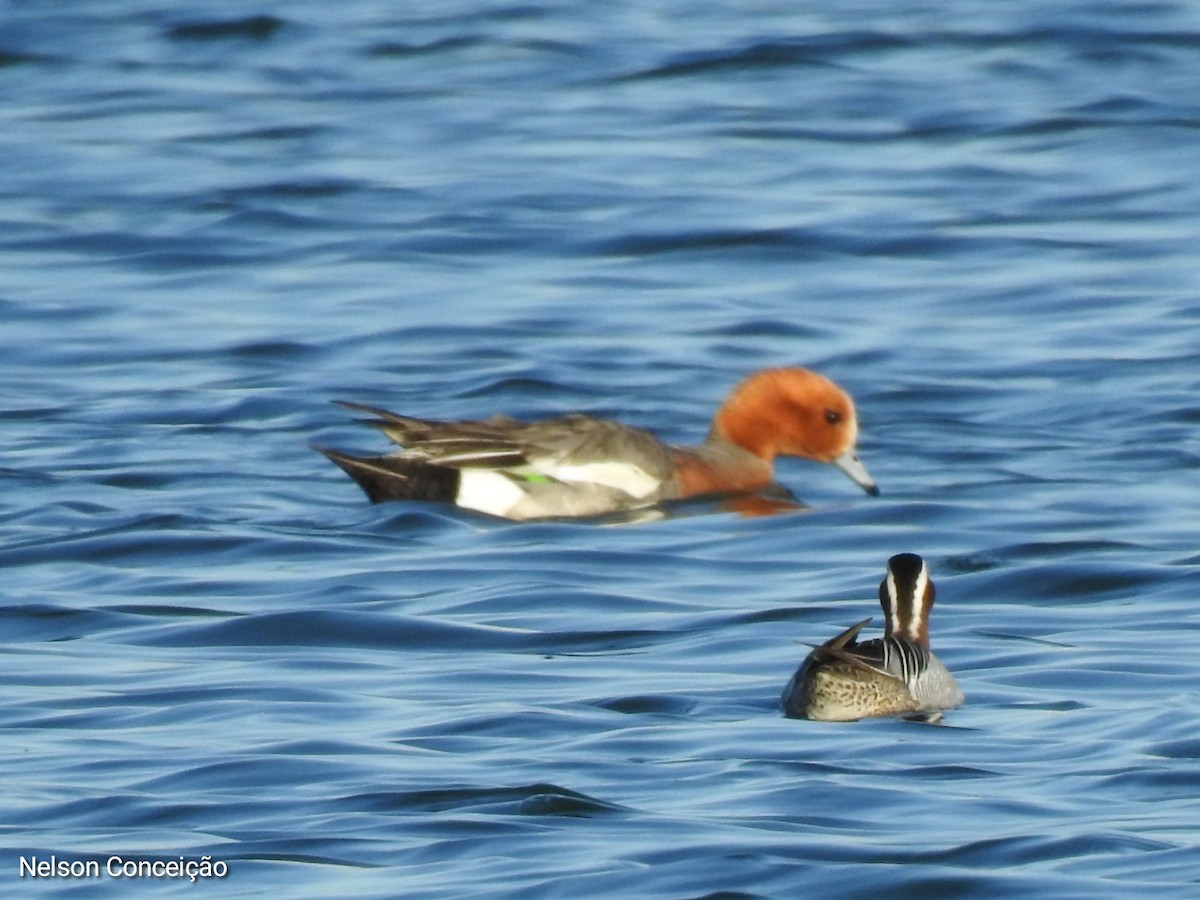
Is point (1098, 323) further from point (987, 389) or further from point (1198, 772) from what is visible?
point (1198, 772)

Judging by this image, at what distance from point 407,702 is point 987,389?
247 inches

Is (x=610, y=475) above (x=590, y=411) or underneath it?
above

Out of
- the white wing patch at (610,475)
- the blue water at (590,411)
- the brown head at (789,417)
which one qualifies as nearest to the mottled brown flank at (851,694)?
the blue water at (590,411)

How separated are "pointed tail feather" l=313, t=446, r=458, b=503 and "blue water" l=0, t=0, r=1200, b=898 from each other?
0.20 metres

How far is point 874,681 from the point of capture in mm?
8492

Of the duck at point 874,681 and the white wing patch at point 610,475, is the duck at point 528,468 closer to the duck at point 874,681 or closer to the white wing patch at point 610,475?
the white wing patch at point 610,475

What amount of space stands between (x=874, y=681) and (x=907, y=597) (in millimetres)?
546

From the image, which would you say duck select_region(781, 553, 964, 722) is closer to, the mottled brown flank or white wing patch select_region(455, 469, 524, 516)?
the mottled brown flank

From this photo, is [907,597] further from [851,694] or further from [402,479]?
[402,479]

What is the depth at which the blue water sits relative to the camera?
7191mm

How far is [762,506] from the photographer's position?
12648 mm

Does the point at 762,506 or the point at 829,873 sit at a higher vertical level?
the point at 829,873

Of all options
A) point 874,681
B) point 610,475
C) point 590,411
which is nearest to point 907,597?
point 874,681

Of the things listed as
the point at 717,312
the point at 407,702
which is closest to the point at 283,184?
the point at 717,312
